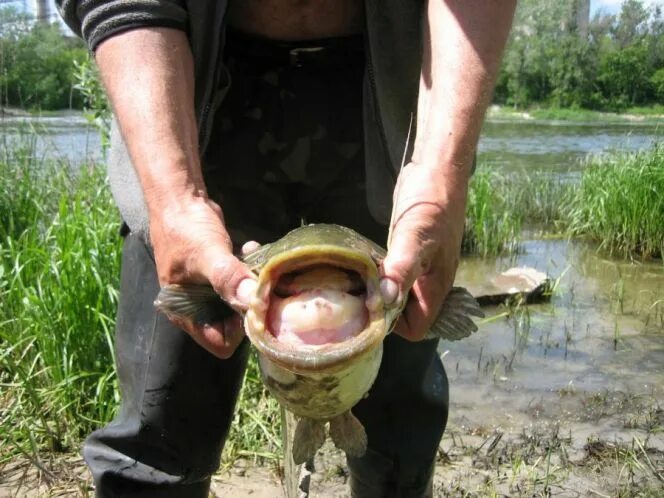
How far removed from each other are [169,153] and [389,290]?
1.95 feet

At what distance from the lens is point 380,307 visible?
1.17 m

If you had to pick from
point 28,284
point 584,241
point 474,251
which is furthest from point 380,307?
point 584,241

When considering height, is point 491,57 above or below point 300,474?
above

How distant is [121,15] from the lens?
163 centimetres

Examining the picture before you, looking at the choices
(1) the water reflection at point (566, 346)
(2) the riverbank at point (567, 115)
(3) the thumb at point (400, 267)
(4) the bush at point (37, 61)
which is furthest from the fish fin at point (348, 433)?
(2) the riverbank at point (567, 115)

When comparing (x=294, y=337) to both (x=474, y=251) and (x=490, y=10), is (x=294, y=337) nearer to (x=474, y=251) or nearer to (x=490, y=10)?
(x=490, y=10)

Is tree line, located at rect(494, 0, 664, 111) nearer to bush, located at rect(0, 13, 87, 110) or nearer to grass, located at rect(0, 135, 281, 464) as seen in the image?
bush, located at rect(0, 13, 87, 110)

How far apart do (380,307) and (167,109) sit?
0.70 m

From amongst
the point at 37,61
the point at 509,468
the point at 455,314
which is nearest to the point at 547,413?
the point at 509,468

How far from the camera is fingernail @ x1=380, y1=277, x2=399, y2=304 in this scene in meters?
1.19

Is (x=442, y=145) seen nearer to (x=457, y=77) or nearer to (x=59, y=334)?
(x=457, y=77)

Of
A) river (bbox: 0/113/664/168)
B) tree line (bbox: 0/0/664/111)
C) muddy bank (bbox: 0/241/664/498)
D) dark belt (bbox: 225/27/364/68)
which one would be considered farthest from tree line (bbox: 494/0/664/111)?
dark belt (bbox: 225/27/364/68)

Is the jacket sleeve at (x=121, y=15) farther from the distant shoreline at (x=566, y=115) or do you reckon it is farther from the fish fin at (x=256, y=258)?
the distant shoreline at (x=566, y=115)

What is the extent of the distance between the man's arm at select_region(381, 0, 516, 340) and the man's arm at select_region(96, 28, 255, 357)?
360mm
